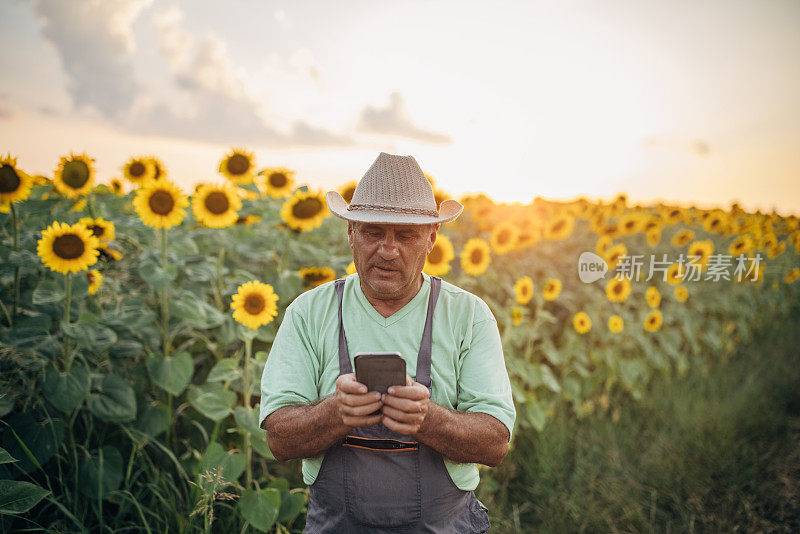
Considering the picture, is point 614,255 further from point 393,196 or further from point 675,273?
point 393,196

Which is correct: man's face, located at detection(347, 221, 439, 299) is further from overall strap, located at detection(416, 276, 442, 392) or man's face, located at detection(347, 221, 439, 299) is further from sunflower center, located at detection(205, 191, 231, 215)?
sunflower center, located at detection(205, 191, 231, 215)

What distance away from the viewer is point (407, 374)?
171 cm

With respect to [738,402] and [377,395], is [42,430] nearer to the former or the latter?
[377,395]

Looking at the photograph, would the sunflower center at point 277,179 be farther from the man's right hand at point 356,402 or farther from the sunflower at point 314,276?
the man's right hand at point 356,402

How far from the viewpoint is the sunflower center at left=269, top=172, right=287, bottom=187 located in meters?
3.76

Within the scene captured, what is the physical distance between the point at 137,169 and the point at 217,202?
91 centimetres

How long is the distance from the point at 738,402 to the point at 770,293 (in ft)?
10.4

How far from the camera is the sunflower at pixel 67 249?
2404 millimetres

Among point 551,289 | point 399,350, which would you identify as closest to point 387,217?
point 399,350

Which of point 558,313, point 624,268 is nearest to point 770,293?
point 624,268

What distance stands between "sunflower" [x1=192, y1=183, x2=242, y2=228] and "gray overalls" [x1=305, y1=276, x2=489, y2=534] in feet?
5.05

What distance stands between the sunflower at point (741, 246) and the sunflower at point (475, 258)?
4582 mm

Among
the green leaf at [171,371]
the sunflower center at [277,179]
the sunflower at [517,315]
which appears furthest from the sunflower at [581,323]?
the green leaf at [171,371]

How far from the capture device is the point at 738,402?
4.57 metres
